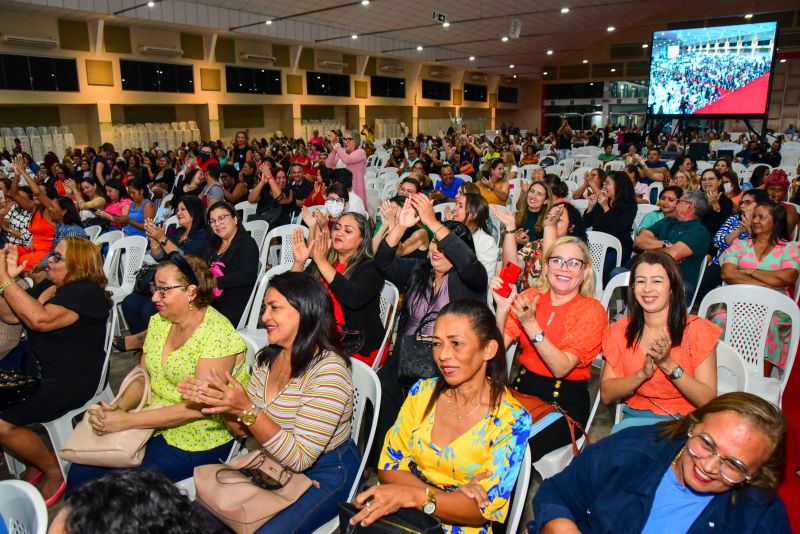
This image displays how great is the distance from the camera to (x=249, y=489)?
5.88 ft

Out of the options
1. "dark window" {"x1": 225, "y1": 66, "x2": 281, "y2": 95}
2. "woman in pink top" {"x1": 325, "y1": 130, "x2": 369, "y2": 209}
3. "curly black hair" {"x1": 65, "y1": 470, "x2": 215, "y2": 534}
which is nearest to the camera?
"curly black hair" {"x1": 65, "y1": 470, "x2": 215, "y2": 534}

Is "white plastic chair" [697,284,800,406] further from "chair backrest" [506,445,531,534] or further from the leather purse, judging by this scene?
"chair backrest" [506,445,531,534]

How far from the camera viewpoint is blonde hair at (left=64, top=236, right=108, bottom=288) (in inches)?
109

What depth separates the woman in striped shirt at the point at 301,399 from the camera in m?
1.74

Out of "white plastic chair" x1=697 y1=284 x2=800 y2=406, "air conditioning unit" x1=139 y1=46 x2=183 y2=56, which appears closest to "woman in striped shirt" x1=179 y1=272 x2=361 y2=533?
"white plastic chair" x1=697 y1=284 x2=800 y2=406

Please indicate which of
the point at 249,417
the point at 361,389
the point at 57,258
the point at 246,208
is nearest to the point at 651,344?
the point at 361,389

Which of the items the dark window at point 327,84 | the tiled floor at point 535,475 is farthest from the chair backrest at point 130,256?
the dark window at point 327,84

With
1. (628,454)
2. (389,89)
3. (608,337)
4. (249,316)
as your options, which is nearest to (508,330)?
(608,337)

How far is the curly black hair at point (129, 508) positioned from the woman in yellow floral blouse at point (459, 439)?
0.67 metres

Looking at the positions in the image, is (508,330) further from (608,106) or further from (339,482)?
(608,106)

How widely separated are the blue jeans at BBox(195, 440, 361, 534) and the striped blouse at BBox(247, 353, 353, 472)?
5 cm

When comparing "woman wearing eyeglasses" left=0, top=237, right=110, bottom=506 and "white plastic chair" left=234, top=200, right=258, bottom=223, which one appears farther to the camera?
"white plastic chair" left=234, top=200, right=258, bottom=223

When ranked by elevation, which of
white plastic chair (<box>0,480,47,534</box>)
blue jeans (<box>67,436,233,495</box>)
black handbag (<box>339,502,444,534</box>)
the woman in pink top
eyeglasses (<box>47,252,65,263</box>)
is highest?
the woman in pink top

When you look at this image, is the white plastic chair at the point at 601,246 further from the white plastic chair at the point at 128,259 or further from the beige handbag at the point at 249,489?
the white plastic chair at the point at 128,259
